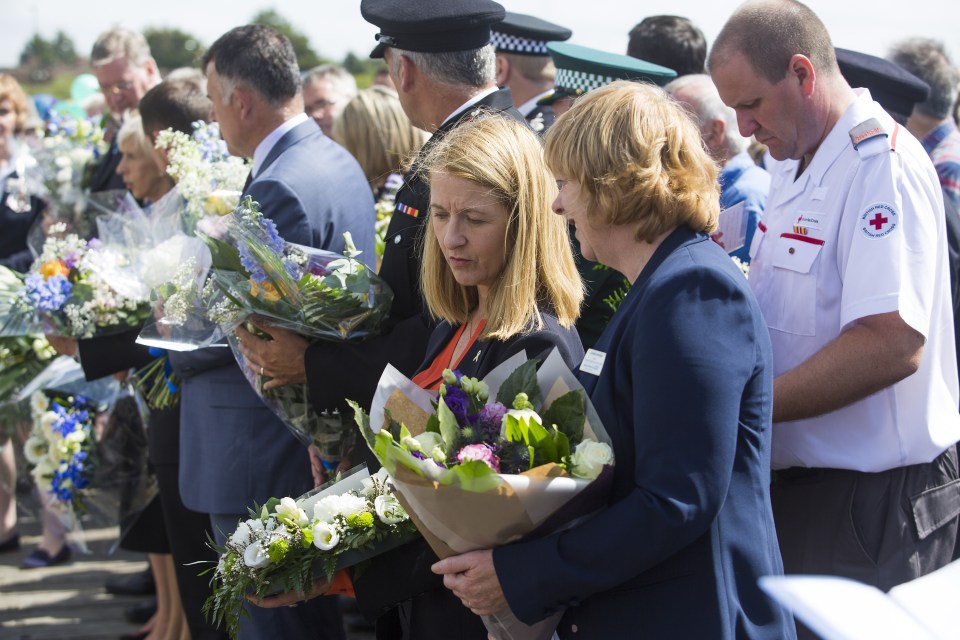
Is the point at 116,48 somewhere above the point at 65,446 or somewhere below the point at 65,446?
above

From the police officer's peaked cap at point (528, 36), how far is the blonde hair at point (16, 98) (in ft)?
12.0

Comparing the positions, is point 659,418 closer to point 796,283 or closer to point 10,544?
point 796,283

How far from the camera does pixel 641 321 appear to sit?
1865 mm

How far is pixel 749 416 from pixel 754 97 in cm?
114

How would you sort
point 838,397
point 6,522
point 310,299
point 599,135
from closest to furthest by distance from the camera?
point 599,135 < point 838,397 < point 310,299 < point 6,522

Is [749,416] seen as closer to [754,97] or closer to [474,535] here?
[474,535]

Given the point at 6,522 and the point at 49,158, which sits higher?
the point at 49,158

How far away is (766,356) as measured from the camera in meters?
1.92

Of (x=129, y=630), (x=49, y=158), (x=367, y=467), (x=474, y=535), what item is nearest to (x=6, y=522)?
(x=129, y=630)

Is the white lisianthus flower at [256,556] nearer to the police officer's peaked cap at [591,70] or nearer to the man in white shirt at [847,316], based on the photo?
the man in white shirt at [847,316]

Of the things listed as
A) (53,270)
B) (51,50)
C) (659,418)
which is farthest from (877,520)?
(51,50)

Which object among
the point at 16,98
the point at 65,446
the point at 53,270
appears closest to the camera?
the point at 53,270

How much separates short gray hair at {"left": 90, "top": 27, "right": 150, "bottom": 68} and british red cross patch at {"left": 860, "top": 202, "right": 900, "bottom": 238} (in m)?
5.06

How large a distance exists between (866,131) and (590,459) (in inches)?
52.5
